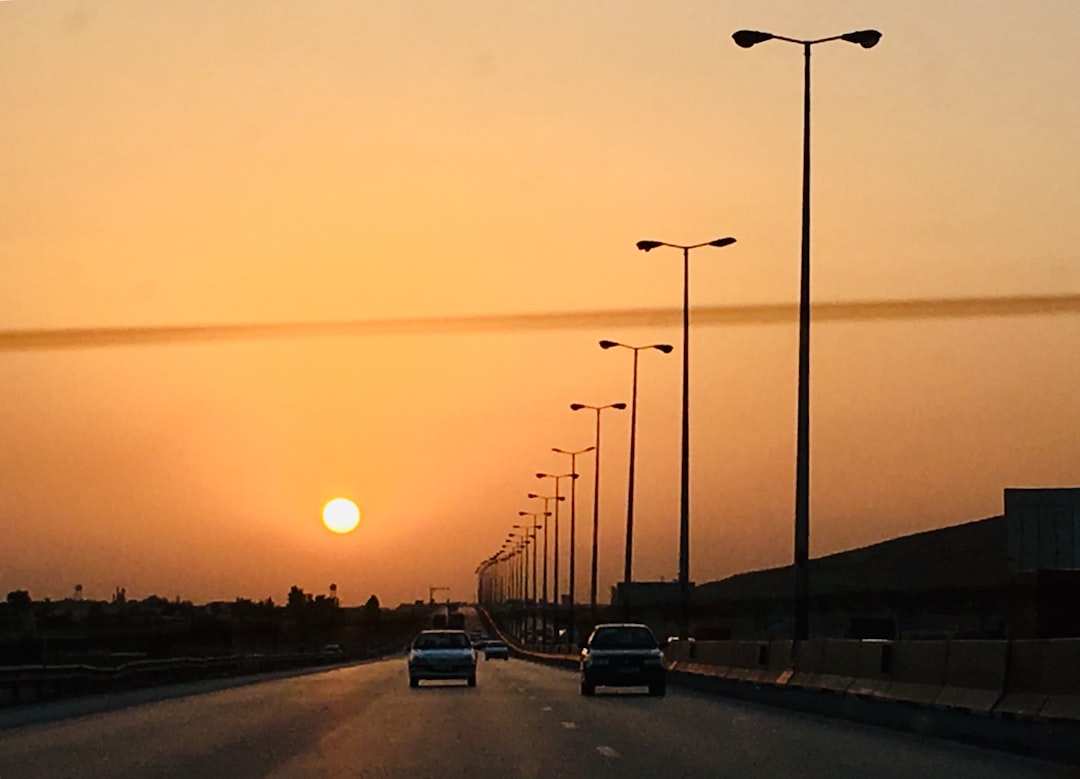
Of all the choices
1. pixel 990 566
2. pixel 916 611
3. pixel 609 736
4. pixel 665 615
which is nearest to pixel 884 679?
pixel 609 736

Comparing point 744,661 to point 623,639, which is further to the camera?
point 623,639

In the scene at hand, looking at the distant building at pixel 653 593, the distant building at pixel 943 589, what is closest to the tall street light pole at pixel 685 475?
the distant building at pixel 943 589

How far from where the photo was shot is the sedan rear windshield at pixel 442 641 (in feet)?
191

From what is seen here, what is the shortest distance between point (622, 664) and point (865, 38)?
15280 millimetres

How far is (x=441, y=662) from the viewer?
57469 millimetres

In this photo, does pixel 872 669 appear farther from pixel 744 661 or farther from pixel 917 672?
pixel 744 661

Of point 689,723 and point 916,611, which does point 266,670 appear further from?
point 689,723

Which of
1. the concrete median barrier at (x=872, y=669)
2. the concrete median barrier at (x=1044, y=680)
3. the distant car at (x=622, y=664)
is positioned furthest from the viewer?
the distant car at (x=622, y=664)

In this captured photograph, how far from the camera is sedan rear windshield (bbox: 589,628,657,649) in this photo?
48906mm

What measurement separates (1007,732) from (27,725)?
1736 centimetres

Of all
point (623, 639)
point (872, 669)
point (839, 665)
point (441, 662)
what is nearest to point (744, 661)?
point (623, 639)

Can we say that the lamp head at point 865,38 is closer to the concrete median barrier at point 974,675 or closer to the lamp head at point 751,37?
the lamp head at point 751,37

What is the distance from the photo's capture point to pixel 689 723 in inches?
1262

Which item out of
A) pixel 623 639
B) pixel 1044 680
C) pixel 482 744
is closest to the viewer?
pixel 1044 680
